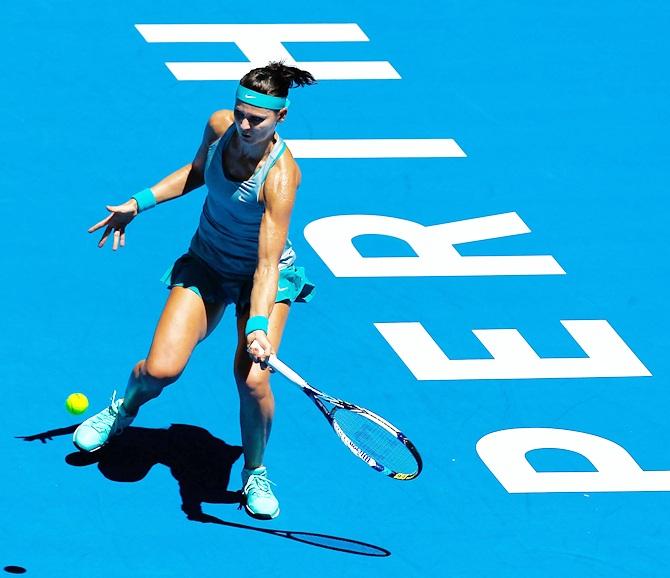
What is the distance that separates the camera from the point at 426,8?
15039 mm

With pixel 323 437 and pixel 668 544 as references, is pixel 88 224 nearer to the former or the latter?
pixel 323 437

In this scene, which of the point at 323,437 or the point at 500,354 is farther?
the point at 500,354

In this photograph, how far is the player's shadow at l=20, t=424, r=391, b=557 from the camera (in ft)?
29.2

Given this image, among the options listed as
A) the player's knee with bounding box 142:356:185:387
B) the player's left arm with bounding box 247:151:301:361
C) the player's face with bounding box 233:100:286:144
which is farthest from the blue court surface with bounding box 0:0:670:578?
the player's face with bounding box 233:100:286:144

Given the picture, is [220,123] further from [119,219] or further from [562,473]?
[562,473]

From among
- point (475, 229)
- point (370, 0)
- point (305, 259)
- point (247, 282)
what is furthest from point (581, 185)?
point (247, 282)

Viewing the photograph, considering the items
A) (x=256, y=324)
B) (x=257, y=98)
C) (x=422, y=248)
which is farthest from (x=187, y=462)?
(x=422, y=248)

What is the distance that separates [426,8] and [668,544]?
23.2 ft

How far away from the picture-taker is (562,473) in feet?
31.3

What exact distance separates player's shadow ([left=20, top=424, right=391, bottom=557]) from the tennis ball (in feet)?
0.54

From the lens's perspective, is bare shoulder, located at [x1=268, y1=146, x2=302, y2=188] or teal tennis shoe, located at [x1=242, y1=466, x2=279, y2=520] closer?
bare shoulder, located at [x1=268, y1=146, x2=302, y2=188]

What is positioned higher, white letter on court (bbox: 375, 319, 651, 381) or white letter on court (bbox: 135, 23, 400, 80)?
white letter on court (bbox: 135, 23, 400, 80)

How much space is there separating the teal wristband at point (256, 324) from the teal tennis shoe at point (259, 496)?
1031mm

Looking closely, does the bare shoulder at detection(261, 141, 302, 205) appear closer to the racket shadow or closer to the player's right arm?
the player's right arm
